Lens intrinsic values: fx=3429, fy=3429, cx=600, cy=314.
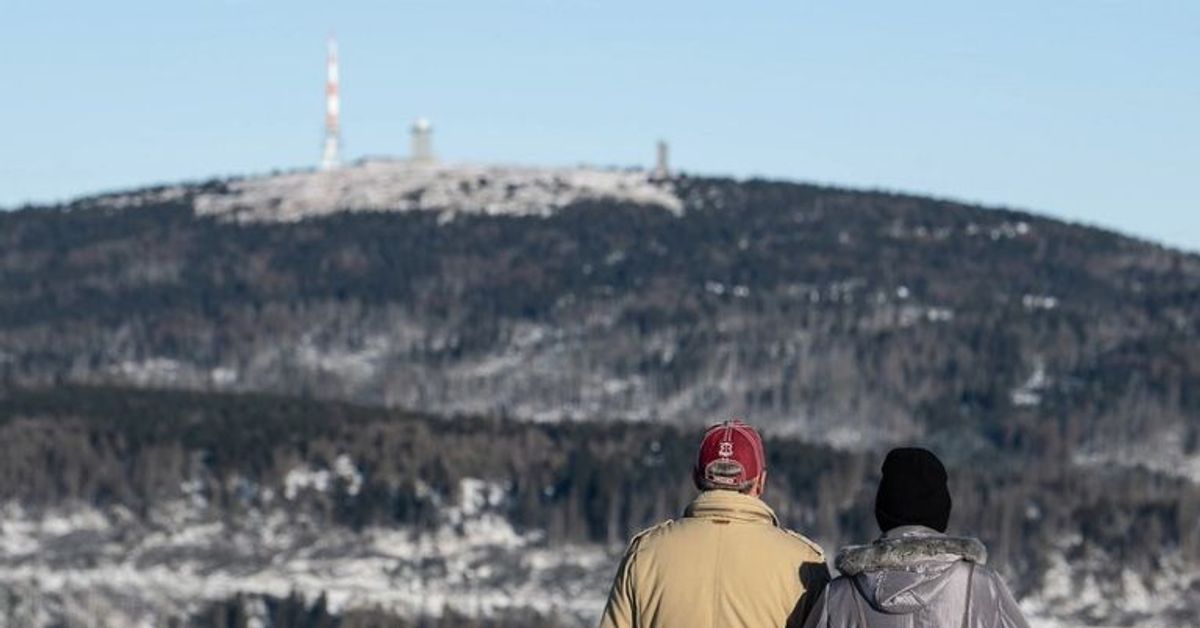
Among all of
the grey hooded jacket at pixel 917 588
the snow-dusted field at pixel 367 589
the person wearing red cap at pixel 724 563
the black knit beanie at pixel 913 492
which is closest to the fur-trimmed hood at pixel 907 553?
the grey hooded jacket at pixel 917 588

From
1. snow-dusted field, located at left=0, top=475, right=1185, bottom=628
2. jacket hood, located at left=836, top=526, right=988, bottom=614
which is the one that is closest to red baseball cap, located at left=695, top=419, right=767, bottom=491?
jacket hood, located at left=836, top=526, right=988, bottom=614

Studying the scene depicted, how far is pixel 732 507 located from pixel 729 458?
27 cm

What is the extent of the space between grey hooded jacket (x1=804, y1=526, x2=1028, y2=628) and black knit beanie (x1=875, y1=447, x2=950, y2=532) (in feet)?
0.41

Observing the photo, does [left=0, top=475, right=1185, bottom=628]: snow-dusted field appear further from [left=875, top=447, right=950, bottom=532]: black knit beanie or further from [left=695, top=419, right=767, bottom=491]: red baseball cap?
[left=875, top=447, right=950, bottom=532]: black knit beanie

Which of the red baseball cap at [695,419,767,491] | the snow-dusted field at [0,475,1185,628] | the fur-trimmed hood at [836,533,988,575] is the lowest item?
the snow-dusted field at [0,475,1185,628]

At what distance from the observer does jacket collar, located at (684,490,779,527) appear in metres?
17.9

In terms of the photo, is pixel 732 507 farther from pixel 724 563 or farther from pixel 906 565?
pixel 906 565

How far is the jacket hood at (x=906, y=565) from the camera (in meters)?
16.8

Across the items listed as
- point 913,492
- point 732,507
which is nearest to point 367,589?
point 732,507

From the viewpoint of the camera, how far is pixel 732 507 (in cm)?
1792

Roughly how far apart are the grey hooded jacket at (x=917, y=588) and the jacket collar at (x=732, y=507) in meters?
0.83

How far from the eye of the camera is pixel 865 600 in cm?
1698

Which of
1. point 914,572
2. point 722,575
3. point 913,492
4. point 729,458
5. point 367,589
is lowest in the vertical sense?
point 367,589

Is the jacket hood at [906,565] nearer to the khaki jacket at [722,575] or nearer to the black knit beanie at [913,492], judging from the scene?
the black knit beanie at [913,492]
